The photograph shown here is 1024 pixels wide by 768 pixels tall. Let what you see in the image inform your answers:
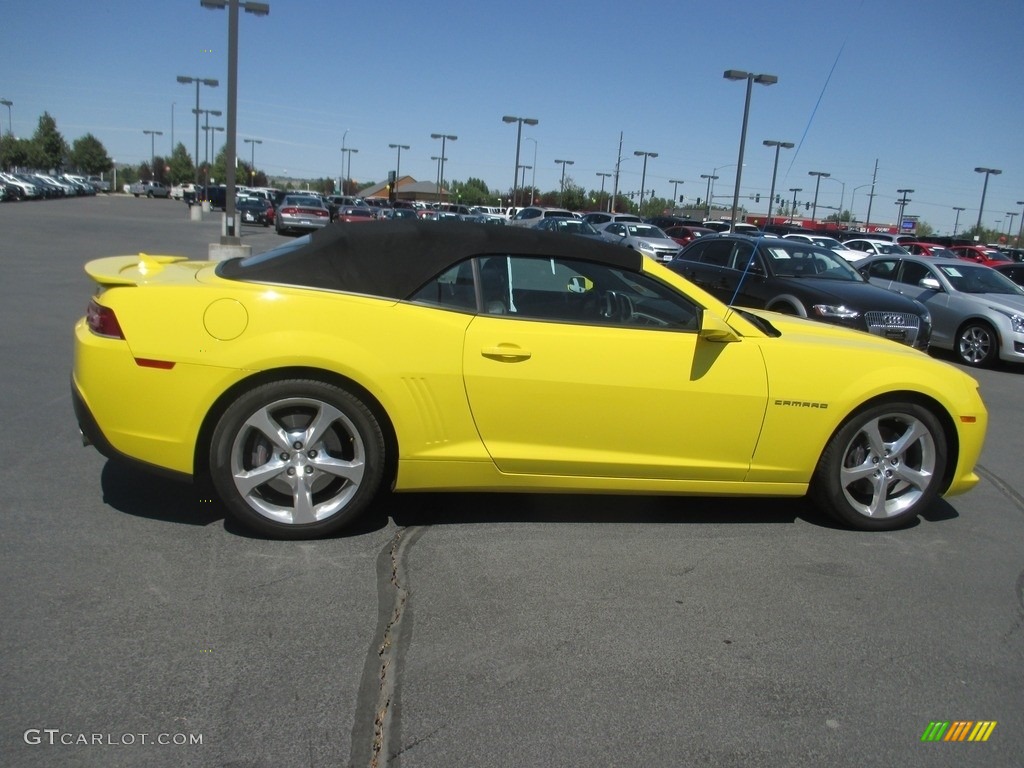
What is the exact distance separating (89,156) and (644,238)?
10888cm

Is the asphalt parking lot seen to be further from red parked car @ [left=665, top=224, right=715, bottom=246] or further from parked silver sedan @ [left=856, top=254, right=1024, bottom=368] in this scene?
red parked car @ [left=665, top=224, right=715, bottom=246]

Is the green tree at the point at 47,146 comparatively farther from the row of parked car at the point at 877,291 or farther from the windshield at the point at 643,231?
the row of parked car at the point at 877,291

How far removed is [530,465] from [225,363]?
1470 mm

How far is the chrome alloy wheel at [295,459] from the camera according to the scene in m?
3.92

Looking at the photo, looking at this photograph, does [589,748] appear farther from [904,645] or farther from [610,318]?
[610,318]

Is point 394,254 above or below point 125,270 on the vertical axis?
above

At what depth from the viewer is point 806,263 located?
11.5 metres

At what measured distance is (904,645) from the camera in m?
3.42

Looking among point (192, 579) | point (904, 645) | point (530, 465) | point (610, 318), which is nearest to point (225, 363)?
point (192, 579)

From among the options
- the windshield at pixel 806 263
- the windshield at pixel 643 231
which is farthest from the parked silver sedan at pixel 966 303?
the windshield at pixel 643 231

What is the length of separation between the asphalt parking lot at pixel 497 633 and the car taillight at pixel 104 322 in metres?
0.92

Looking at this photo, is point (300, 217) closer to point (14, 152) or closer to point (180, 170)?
point (14, 152)

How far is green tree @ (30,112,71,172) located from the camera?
333 ft

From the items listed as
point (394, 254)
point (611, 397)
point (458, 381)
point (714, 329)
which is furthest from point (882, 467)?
point (394, 254)
